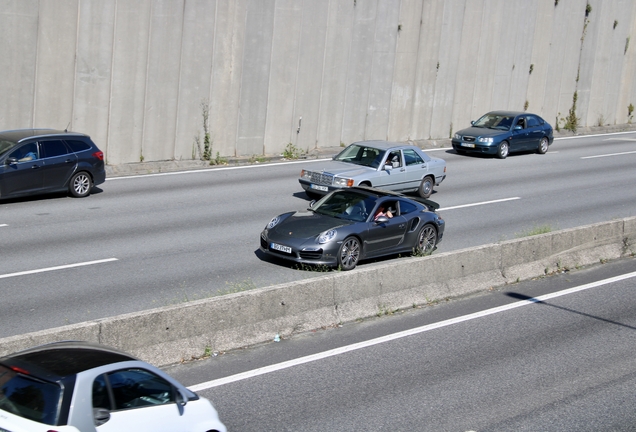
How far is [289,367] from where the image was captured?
952 cm

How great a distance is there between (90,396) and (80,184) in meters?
14.2

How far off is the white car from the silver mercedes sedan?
41.7ft

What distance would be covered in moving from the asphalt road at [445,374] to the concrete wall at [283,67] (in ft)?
45.5

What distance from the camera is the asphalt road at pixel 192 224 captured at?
39.2ft

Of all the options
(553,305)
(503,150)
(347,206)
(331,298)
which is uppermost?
(503,150)

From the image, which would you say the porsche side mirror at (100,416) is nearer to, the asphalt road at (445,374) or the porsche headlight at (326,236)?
the asphalt road at (445,374)

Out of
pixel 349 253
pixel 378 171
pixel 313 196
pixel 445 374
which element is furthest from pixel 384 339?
pixel 313 196

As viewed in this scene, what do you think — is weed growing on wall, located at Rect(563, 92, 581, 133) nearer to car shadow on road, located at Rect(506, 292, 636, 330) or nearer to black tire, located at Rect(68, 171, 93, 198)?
black tire, located at Rect(68, 171, 93, 198)

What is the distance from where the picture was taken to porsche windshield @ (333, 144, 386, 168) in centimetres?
2012

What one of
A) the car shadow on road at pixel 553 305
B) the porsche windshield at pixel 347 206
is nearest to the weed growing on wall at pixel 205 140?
the porsche windshield at pixel 347 206

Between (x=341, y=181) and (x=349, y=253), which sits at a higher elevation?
(x=341, y=181)

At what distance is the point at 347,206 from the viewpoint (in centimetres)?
1503

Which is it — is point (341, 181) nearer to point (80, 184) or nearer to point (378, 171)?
point (378, 171)

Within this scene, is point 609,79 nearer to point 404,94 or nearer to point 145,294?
point 404,94
